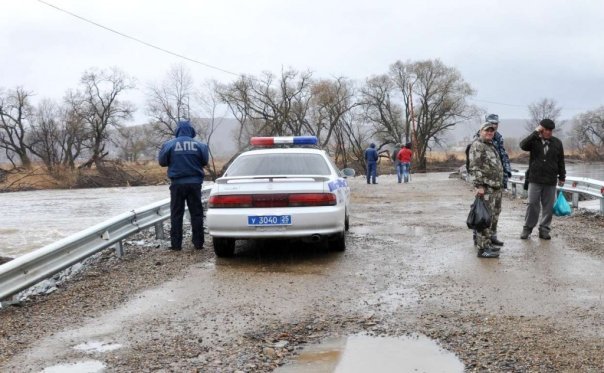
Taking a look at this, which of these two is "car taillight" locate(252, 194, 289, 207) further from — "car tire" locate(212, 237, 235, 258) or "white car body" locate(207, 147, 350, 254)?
"car tire" locate(212, 237, 235, 258)

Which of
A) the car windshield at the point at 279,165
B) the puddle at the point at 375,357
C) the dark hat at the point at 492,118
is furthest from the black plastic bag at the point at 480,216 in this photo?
the puddle at the point at 375,357

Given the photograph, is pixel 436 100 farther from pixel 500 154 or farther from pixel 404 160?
pixel 500 154

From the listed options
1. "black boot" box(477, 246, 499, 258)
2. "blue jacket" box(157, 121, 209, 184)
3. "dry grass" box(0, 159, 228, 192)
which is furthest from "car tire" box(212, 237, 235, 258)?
"dry grass" box(0, 159, 228, 192)

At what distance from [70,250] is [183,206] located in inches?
76.6

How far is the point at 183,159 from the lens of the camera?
7.94 m

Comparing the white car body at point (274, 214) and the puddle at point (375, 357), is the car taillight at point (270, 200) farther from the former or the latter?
the puddle at point (375, 357)

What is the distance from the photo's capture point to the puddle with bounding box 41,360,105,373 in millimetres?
3762

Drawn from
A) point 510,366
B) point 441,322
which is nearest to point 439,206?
point 441,322

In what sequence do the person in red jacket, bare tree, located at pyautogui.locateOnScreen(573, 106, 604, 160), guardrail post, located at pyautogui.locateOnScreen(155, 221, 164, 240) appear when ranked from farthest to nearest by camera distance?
bare tree, located at pyautogui.locateOnScreen(573, 106, 604, 160) → the person in red jacket → guardrail post, located at pyautogui.locateOnScreen(155, 221, 164, 240)

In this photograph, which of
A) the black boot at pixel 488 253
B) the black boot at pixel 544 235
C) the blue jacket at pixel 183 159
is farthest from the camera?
the black boot at pixel 544 235

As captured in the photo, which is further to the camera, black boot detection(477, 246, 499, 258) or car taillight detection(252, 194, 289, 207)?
black boot detection(477, 246, 499, 258)

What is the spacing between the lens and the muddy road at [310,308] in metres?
3.94

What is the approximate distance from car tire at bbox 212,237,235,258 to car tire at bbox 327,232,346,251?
134 centimetres

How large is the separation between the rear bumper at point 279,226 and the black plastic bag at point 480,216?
5.87 ft
